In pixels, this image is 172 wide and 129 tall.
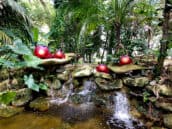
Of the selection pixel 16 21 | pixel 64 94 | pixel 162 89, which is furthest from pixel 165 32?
pixel 16 21

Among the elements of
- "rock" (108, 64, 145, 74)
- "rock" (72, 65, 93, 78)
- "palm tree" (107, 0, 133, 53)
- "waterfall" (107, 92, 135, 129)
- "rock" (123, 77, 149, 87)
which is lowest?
"waterfall" (107, 92, 135, 129)

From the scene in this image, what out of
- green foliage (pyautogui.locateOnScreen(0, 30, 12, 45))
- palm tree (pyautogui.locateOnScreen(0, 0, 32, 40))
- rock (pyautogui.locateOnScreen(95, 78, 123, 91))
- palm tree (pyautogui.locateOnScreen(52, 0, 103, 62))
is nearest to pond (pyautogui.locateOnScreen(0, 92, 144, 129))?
rock (pyautogui.locateOnScreen(95, 78, 123, 91))

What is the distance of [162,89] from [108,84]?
718 millimetres

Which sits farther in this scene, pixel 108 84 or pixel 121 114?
pixel 108 84

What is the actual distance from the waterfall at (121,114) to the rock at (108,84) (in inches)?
3.9

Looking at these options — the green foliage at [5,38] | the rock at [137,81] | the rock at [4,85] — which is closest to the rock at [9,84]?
the rock at [4,85]

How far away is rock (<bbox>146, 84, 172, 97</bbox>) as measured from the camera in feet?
7.86

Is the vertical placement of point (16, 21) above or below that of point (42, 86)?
above

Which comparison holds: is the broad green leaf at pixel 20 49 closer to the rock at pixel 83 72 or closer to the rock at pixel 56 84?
the rock at pixel 56 84

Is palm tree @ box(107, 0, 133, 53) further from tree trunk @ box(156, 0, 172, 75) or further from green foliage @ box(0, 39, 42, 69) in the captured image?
green foliage @ box(0, 39, 42, 69)

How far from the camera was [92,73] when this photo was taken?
10.2 ft

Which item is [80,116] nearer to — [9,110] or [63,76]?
[63,76]

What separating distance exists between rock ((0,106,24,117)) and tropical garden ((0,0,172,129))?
0.03 ft

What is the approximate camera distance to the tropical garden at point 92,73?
2471 mm
